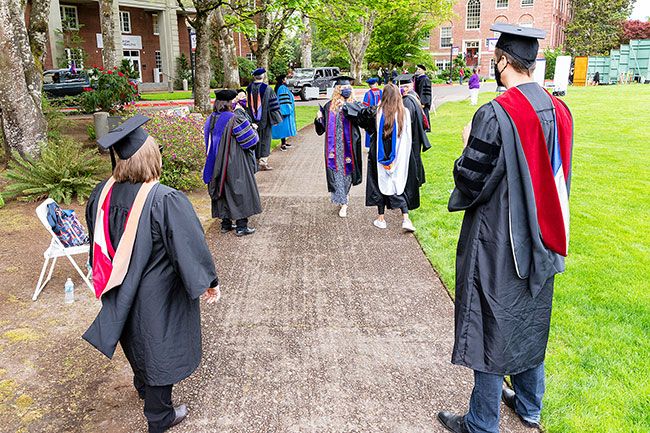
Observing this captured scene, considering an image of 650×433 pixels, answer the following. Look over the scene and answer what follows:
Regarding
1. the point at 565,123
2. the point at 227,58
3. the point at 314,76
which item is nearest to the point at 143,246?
the point at 565,123

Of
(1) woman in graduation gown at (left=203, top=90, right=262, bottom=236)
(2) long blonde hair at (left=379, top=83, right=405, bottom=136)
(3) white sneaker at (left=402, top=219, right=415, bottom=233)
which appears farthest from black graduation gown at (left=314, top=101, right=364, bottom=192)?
(1) woman in graduation gown at (left=203, top=90, right=262, bottom=236)

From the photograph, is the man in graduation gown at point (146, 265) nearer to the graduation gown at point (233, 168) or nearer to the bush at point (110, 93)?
the graduation gown at point (233, 168)

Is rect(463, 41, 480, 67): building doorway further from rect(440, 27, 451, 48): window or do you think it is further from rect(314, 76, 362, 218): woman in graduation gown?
rect(314, 76, 362, 218): woman in graduation gown

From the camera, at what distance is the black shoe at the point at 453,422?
3.09 metres

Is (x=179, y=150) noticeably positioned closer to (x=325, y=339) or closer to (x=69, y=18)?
(x=325, y=339)

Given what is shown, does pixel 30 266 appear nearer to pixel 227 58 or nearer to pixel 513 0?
pixel 227 58

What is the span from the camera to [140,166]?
112 inches

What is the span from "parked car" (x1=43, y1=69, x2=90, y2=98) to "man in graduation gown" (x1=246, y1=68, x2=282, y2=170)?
711 inches

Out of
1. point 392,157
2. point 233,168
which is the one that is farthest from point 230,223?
point 392,157

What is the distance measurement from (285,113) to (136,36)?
29.2m

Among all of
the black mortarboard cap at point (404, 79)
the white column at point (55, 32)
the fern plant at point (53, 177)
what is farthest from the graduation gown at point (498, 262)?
the white column at point (55, 32)

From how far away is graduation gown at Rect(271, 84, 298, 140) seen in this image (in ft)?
40.8

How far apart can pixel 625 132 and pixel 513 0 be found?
49958 mm

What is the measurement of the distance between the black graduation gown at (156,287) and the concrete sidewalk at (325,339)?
56 cm
